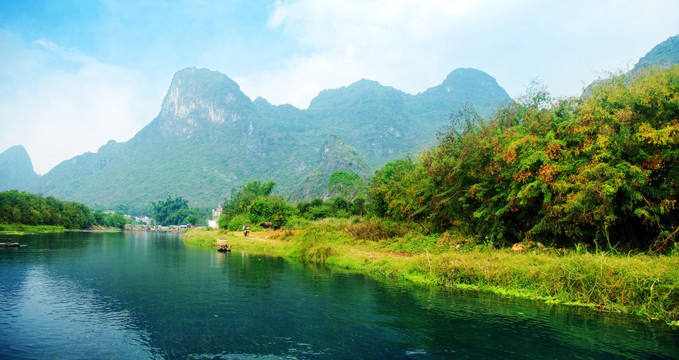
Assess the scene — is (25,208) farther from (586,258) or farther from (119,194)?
(119,194)

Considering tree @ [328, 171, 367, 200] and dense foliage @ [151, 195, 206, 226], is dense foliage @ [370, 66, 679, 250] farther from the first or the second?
dense foliage @ [151, 195, 206, 226]

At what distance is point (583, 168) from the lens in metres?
17.4

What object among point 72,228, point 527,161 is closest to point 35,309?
point 527,161

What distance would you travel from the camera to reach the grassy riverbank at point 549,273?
12172 mm

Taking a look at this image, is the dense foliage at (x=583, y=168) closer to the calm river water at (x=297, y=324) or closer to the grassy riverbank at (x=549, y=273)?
the grassy riverbank at (x=549, y=273)

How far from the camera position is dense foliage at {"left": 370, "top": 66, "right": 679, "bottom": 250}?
16047 mm

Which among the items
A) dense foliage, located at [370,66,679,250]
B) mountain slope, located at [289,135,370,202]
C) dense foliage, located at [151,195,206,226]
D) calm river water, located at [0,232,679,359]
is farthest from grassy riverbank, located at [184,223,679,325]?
dense foliage, located at [151,195,206,226]

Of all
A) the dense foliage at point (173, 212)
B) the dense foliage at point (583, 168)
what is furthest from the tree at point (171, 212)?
the dense foliage at point (583, 168)

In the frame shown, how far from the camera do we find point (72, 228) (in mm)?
93938

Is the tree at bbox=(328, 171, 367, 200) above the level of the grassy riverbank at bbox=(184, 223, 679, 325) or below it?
above

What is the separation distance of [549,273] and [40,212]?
311ft

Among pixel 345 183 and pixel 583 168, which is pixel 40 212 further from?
pixel 583 168

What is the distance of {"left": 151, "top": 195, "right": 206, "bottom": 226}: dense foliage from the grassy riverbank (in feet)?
442

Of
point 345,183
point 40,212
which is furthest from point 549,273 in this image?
point 40,212
